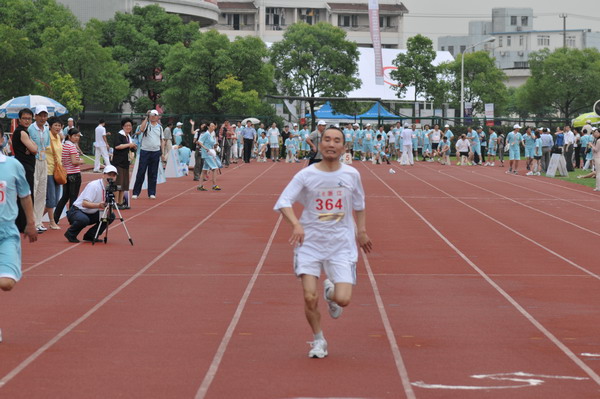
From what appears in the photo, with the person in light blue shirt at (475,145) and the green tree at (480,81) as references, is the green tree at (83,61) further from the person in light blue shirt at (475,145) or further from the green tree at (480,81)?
the green tree at (480,81)

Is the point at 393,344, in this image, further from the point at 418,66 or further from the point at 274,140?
the point at 418,66

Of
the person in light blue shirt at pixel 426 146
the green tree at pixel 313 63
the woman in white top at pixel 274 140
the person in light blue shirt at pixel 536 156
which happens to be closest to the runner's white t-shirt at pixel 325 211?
the person in light blue shirt at pixel 536 156

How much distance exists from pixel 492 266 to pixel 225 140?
2801 centimetres

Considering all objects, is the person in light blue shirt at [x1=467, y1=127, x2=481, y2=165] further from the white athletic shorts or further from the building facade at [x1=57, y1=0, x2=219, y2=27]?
the building facade at [x1=57, y1=0, x2=219, y2=27]

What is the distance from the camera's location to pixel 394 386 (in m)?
6.75

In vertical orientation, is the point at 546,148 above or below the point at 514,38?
below

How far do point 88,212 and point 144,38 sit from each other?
2240 inches

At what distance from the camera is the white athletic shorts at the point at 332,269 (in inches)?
298

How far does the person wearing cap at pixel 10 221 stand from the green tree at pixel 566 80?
277ft

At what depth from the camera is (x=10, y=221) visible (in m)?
7.96

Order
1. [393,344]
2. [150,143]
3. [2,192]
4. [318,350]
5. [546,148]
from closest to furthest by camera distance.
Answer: [318,350], [2,192], [393,344], [150,143], [546,148]

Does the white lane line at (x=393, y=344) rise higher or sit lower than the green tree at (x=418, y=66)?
lower

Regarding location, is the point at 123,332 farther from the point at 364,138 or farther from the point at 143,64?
the point at 143,64

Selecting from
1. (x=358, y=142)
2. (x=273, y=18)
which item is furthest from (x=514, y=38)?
(x=358, y=142)
